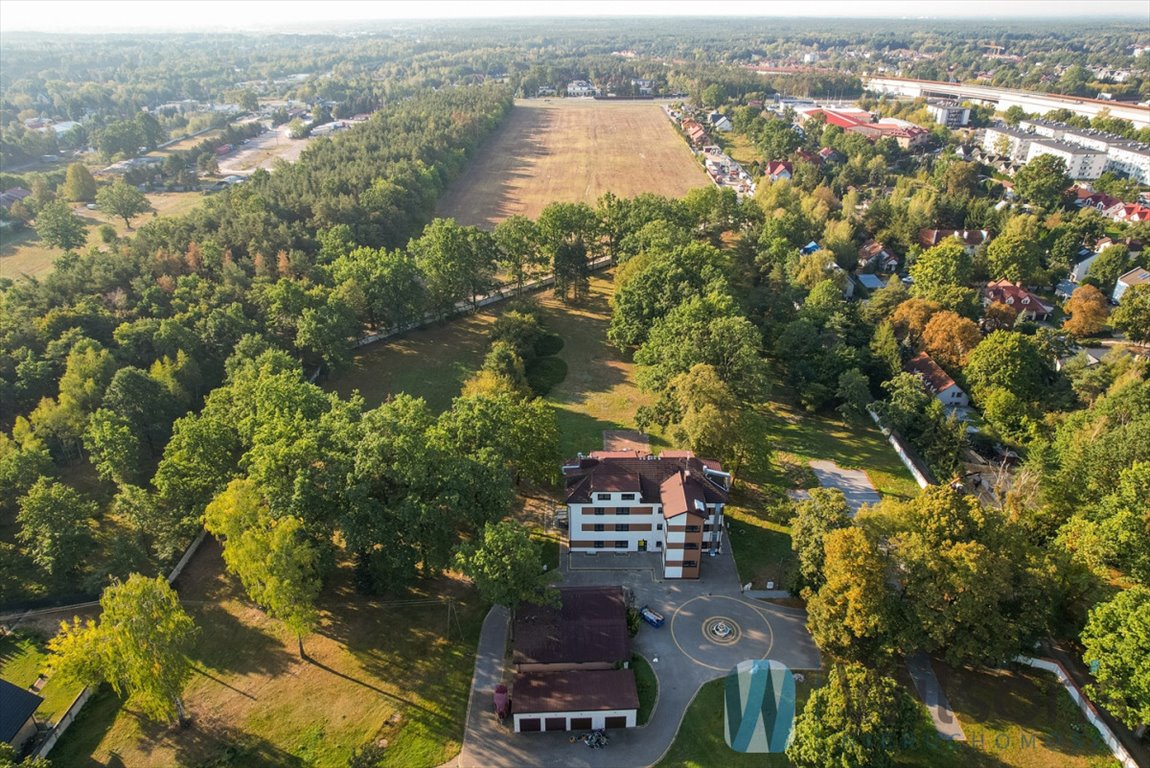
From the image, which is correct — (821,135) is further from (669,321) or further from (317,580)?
(317,580)

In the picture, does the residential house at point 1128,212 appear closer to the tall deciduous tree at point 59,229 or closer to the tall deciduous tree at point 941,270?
the tall deciduous tree at point 941,270

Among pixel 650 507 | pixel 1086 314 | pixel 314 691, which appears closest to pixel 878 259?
pixel 1086 314

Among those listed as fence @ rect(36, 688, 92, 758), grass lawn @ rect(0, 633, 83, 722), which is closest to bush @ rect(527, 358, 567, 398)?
fence @ rect(36, 688, 92, 758)

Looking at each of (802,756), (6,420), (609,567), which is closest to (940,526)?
(802,756)

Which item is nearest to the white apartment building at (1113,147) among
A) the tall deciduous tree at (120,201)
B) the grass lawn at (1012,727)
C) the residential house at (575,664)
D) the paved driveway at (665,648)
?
the grass lawn at (1012,727)

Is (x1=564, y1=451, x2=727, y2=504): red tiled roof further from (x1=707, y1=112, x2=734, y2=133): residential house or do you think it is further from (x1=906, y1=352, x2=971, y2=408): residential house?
(x1=707, y1=112, x2=734, y2=133): residential house

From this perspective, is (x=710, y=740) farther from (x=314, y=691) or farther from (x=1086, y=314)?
(x=1086, y=314)
